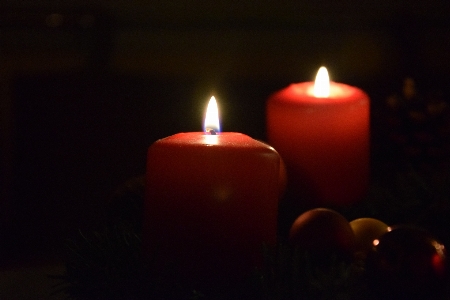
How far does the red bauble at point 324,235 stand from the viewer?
0.58 m

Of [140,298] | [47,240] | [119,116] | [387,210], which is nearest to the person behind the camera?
[140,298]

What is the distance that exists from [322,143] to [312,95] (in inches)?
2.7

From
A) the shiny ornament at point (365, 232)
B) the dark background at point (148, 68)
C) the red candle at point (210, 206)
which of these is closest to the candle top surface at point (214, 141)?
the red candle at point (210, 206)

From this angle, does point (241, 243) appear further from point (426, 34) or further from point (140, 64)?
point (426, 34)

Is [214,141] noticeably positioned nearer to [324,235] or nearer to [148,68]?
[324,235]

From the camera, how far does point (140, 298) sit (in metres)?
0.53

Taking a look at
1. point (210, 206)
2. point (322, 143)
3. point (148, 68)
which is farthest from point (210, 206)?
point (148, 68)

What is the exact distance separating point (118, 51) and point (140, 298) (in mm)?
1041

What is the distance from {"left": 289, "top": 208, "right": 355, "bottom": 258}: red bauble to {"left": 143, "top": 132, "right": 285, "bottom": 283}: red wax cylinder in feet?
0.14

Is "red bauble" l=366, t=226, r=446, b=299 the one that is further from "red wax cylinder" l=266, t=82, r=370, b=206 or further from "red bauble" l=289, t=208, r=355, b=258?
"red wax cylinder" l=266, t=82, r=370, b=206

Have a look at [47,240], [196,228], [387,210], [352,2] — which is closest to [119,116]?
[47,240]

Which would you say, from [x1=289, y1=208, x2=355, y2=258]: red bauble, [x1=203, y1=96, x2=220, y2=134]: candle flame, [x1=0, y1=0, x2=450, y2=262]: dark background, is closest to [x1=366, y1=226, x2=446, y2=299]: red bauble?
[x1=289, y1=208, x2=355, y2=258]: red bauble

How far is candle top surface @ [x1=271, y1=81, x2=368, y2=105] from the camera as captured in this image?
0.75 metres

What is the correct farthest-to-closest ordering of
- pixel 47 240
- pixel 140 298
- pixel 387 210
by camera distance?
pixel 47 240
pixel 387 210
pixel 140 298
